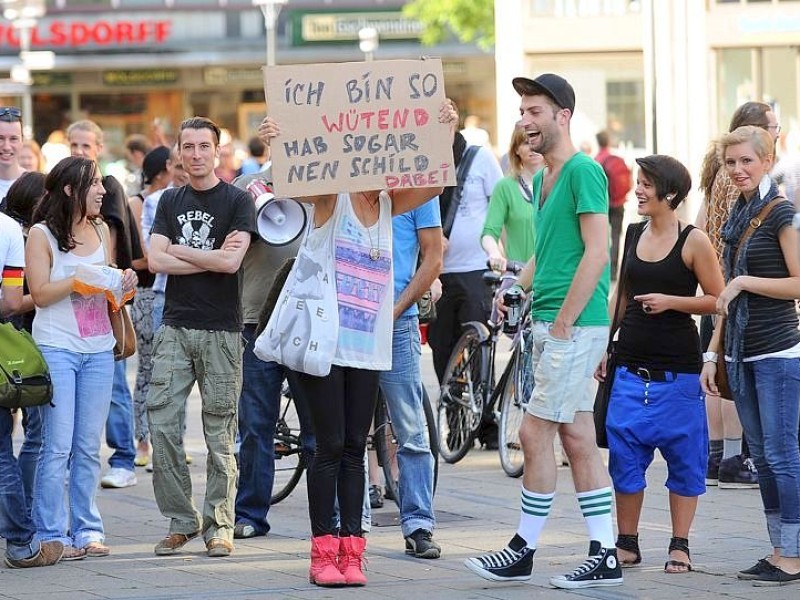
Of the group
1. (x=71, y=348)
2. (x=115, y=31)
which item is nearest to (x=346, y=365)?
(x=71, y=348)

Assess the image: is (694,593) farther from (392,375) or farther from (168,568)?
(168,568)

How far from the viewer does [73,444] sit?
778cm

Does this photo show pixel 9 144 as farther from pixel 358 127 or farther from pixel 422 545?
pixel 422 545

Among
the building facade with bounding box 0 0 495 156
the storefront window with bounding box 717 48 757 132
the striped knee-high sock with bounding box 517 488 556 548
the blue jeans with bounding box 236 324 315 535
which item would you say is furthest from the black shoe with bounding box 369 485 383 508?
the building facade with bounding box 0 0 495 156

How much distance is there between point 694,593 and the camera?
6715 mm

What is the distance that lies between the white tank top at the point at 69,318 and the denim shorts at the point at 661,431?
2413 mm

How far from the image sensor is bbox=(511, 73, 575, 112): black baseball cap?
676 centimetres

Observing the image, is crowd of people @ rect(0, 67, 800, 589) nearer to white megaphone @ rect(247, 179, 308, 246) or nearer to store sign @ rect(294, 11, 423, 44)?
white megaphone @ rect(247, 179, 308, 246)

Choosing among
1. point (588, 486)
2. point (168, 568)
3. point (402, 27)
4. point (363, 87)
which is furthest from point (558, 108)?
point (402, 27)

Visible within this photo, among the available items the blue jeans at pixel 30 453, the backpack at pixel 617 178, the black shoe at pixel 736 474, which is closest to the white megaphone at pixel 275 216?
the blue jeans at pixel 30 453

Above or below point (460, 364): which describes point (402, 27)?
above

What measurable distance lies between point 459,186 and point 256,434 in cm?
298

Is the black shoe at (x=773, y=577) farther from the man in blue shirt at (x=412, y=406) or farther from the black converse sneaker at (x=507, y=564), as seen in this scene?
the man in blue shirt at (x=412, y=406)

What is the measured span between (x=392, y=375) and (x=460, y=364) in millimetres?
2868
